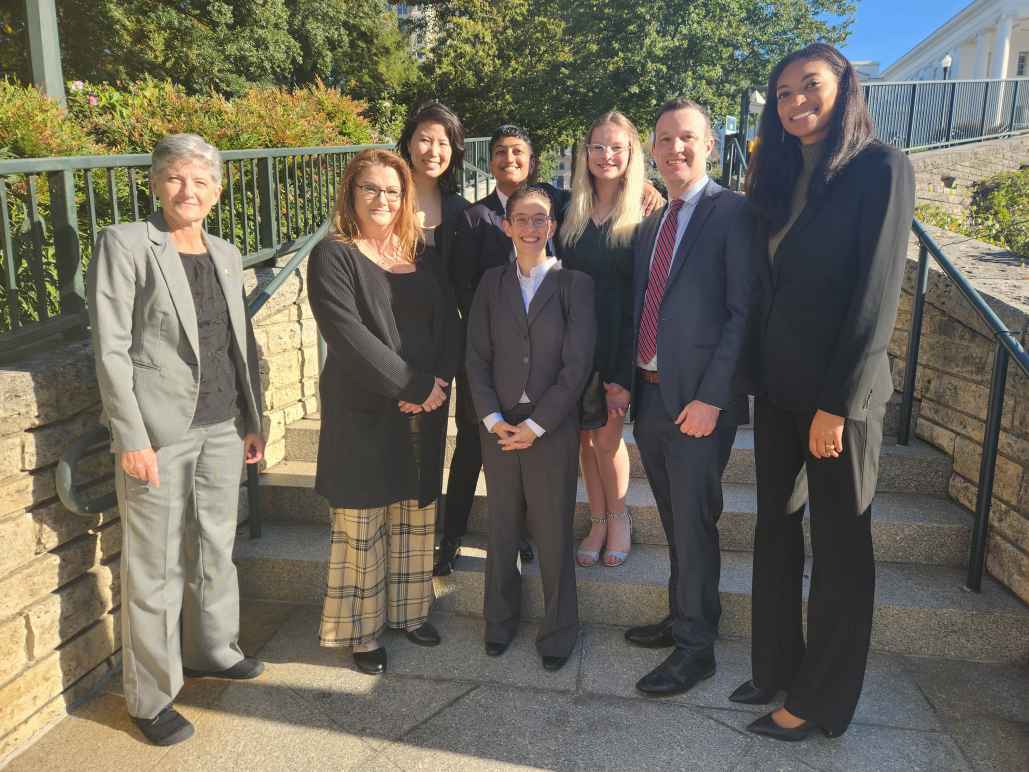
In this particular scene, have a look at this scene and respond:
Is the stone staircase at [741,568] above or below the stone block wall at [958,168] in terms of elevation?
below

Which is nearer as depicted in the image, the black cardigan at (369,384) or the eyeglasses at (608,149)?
the black cardigan at (369,384)

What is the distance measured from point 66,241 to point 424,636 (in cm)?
220

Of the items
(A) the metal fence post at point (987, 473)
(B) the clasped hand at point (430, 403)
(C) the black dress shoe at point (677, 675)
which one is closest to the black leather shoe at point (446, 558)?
(B) the clasped hand at point (430, 403)

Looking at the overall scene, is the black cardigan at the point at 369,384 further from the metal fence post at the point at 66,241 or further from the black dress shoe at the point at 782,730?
the black dress shoe at the point at 782,730

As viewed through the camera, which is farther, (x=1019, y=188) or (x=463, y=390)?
(x=1019, y=188)

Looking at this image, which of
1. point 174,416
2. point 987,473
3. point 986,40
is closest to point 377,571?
point 174,416

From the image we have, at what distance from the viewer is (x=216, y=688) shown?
3.02 m

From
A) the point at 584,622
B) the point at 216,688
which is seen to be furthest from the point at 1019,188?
the point at 216,688

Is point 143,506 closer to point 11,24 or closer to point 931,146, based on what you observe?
point 931,146

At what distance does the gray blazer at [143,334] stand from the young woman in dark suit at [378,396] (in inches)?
19.3

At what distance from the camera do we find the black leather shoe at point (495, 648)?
3.22 meters

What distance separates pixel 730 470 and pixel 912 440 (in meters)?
0.92

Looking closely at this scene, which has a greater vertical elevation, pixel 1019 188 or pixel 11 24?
pixel 11 24

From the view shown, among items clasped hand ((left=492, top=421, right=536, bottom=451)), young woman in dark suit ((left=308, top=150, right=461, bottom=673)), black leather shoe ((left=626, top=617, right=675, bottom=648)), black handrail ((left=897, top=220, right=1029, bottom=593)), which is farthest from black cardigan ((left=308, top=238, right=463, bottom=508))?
black handrail ((left=897, top=220, right=1029, bottom=593))
